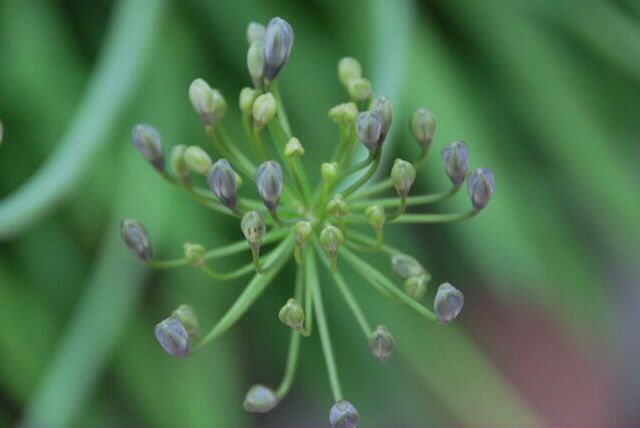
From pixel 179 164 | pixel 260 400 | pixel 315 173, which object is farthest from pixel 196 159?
pixel 315 173

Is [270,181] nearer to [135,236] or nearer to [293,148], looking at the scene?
[293,148]

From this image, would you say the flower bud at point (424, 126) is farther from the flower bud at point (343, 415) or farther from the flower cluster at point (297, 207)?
the flower bud at point (343, 415)

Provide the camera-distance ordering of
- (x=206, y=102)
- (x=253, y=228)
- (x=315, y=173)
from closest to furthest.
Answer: (x=253, y=228), (x=206, y=102), (x=315, y=173)

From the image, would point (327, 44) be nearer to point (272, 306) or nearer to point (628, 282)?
point (272, 306)

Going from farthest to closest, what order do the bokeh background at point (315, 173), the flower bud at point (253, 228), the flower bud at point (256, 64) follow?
the bokeh background at point (315, 173) < the flower bud at point (256, 64) < the flower bud at point (253, 228)

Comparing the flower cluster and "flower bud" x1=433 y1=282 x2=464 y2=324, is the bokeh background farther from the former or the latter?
"flower bud" x1=433 y1=282 x2=464 y2=324

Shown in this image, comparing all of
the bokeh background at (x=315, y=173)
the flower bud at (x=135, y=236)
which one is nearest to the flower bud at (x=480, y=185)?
the flower bud at (x=135, y=236)
